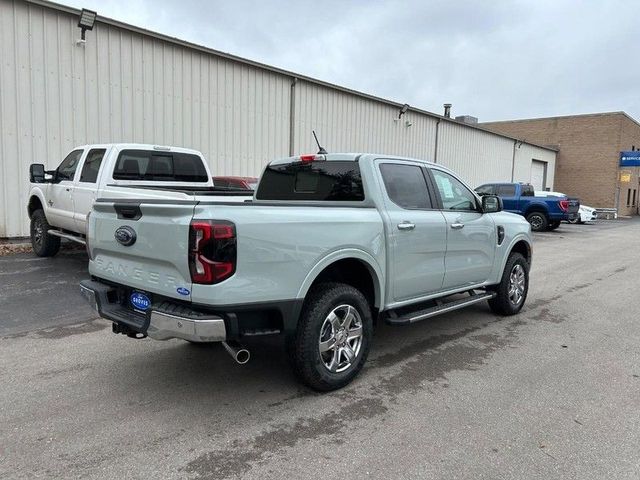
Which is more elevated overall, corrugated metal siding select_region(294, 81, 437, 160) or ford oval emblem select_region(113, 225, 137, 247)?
corrugated metal siding select_region(294, 81, 437, 160)

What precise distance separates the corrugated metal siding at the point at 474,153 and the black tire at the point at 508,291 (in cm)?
1834

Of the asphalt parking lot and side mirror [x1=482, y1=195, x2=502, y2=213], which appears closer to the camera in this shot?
the asphalt parking lot

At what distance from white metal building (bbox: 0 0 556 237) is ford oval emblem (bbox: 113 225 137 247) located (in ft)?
29.1

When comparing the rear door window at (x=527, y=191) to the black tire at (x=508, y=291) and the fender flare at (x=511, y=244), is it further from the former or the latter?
the black tire at (x=508, y=291)

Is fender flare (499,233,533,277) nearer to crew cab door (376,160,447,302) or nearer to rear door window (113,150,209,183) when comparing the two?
crew cab door (376,160,447,302)

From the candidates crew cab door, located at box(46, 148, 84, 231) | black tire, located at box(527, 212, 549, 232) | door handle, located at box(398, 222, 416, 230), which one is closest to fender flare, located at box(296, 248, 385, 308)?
door handle, located at box(398, 222, 416, 230)

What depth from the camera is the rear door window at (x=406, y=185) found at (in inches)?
183

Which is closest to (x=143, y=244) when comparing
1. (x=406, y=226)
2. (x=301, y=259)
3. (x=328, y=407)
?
(x=301, y=259)

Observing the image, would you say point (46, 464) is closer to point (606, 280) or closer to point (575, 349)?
point (575, 349)

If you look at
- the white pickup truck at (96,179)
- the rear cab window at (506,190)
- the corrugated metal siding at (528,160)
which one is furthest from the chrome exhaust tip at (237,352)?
the corrugated metal siding at (528,160)

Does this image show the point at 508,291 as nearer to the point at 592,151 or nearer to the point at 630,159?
the point at 630,159

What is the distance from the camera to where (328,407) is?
3.70 m

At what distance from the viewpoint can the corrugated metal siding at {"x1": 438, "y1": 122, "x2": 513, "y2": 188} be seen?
2481 cm

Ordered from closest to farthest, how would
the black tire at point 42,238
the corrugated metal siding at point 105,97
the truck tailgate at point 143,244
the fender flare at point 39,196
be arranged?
the truck tailgate at point 143,244 → the fender flare at point 39,196 → the black tire at point 42,238 → the corrugated metal siding at point 105,97
